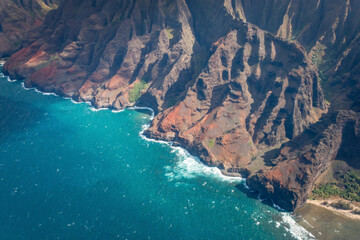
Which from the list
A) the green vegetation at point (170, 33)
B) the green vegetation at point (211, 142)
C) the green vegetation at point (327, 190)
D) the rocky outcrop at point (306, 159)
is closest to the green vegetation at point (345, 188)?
the green vegetation at point (327, 190)

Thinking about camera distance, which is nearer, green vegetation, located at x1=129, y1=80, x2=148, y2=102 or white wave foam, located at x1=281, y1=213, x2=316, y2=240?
white wave foam, located at x1=281, y1=213, x2=316, y2=240

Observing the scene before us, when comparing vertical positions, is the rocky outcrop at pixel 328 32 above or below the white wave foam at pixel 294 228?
above

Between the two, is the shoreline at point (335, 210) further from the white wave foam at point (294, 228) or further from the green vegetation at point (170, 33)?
the green vegetation at point (170, 33)

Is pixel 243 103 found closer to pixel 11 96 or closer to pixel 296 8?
pixel 296 8

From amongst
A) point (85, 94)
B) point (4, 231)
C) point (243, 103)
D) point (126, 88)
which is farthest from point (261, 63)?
point (4, 231)

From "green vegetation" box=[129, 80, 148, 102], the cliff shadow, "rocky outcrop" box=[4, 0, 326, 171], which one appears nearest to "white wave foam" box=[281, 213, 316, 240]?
"rocky outcrop" box=[4, 0, 326, 171]

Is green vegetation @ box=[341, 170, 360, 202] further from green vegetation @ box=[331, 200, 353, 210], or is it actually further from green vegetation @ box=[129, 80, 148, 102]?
green vegetation @ box=[129, 80, 148, 102]

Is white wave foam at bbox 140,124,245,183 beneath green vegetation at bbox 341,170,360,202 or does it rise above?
beneath
